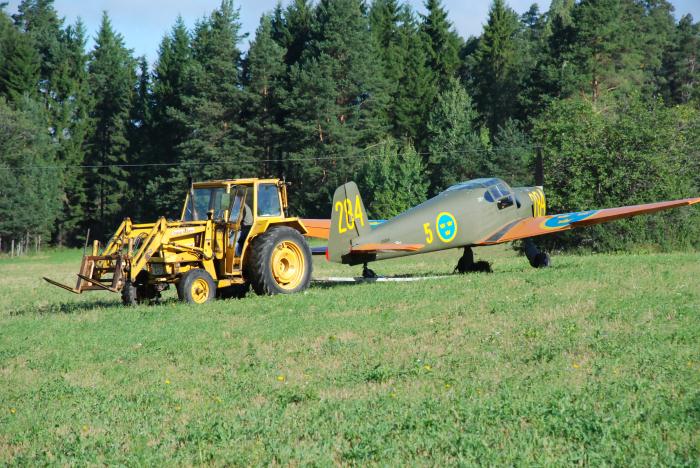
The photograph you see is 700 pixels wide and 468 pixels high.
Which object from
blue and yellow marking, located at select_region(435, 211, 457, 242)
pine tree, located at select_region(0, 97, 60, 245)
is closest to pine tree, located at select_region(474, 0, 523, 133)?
pine tree, located at select_region(0, 97, 60, 245)

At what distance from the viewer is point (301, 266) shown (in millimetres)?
16344

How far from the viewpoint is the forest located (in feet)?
207

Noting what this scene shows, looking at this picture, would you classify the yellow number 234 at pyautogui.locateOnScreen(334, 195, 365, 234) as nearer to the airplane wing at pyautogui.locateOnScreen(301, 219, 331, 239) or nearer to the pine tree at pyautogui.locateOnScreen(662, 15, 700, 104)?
the airplane wing at pyautogui.locateOnScreen(301, 219, 331, 239)

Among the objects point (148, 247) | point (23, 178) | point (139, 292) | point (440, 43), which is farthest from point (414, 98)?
point (148, 247)

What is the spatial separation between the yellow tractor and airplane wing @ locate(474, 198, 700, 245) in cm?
494

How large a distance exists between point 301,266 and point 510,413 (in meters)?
10.0

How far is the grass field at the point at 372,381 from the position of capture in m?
6.11

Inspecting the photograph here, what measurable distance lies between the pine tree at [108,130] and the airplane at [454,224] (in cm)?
5524

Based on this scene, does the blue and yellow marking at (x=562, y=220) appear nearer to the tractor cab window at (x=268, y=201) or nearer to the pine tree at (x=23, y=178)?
the tractor cab window at (x=268, y=201)

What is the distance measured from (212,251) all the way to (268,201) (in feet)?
5.08

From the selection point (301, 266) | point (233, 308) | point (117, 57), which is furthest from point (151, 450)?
point (117, 57)

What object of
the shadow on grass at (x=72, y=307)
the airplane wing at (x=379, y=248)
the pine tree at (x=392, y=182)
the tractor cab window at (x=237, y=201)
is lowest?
the shadow on grass at (x=72, y=307)

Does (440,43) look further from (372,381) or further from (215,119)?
(372,381)

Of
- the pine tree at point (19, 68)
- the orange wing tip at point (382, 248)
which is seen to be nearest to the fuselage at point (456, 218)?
the orange wing tip at point (382, 248)
